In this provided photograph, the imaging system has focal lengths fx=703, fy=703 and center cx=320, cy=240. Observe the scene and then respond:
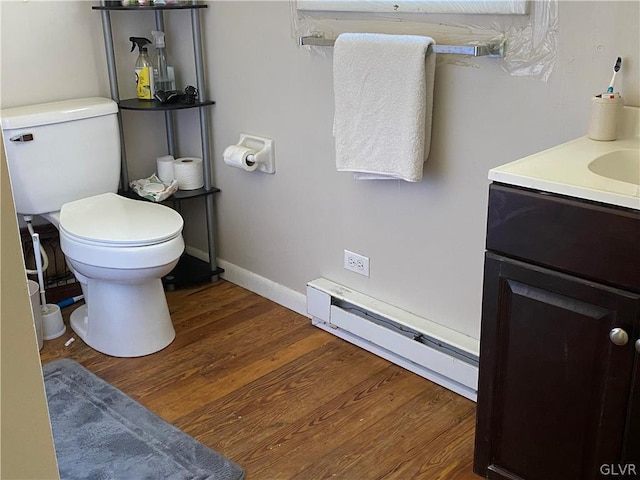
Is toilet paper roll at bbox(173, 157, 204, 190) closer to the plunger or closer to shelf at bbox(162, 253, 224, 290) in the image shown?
shelf at bbox(162, 253, 224, 290)

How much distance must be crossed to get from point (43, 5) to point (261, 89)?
32.4 inches

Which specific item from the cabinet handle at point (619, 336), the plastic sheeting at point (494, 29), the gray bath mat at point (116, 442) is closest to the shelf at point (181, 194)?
the gray bath mat at point (116, 442)

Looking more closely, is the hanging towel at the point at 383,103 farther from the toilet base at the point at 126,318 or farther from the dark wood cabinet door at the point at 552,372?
the toilet base at the point at 126,318

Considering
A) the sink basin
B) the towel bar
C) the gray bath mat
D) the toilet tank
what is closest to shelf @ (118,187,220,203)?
the toilet tank

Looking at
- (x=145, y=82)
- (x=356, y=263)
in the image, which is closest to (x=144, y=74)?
(x=145, y=82)

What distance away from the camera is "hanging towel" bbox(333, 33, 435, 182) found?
1893mm

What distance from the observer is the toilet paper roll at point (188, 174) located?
9.07 feet

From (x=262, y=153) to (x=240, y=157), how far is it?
3.2 inches

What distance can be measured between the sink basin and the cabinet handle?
1.15 ft

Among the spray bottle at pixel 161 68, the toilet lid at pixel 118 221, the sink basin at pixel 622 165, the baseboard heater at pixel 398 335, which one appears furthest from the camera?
the spray bottle at pixel 161 68

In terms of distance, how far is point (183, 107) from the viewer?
2594mm

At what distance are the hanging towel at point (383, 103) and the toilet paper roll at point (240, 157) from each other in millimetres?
493

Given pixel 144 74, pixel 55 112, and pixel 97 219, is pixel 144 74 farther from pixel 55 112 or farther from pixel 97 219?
pixel 97 219

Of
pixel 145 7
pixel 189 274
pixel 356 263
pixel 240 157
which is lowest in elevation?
pixel 189 274
